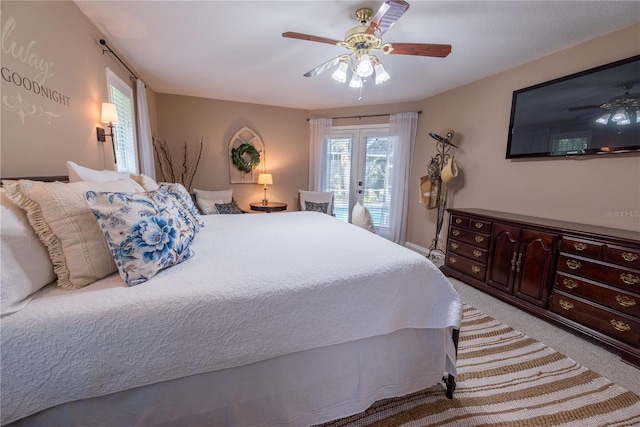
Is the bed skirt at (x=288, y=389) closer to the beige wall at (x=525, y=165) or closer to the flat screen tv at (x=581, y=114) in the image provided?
the beige wall at (x=525, y=165)

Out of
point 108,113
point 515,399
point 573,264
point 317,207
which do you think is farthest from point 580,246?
point 108,113

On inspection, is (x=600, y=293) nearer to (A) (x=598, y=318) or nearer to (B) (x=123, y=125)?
(A) (x=598, y=318)

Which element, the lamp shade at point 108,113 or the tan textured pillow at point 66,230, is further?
the lamp shade at point 108,113

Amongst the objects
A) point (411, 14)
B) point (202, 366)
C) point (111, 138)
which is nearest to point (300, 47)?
point (411, 14)

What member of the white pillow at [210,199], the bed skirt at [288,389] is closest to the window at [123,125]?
the white pillow at [210,199]

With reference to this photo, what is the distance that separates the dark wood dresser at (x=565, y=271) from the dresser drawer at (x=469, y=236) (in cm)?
1

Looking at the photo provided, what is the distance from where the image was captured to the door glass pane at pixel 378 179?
4.38 meters

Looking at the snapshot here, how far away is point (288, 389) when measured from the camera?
1.10 m

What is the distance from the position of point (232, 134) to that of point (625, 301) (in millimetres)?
4824

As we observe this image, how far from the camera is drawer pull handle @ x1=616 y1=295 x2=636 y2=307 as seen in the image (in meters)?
1.66

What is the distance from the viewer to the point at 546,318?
2119mm

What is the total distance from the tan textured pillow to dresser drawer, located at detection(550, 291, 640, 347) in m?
3.03

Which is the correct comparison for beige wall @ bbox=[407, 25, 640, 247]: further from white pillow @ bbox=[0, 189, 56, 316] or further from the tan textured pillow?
white pillow @ bbox=[0, 189, 56, 316]

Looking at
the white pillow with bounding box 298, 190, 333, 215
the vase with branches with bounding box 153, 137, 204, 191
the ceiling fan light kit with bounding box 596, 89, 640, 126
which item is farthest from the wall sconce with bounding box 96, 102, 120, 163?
the ceiling fan light kit with bounding box 596, 89, 640, 126
